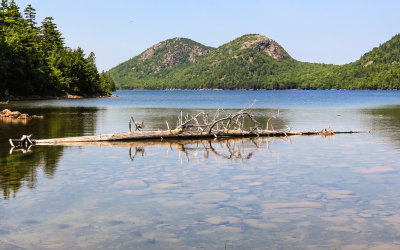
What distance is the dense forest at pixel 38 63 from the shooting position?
95.2 meters

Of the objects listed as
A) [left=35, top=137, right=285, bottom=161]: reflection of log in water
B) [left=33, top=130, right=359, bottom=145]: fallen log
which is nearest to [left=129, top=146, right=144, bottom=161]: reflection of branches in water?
[left=35, top=137, right=285, bottom=161]: reflection of log in water

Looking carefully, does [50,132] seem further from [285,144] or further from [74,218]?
[74,218]

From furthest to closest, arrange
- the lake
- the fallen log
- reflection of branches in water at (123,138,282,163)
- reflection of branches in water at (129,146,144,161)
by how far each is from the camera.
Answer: the fallen log
reflection of branches in water at (123,138,282,163)
reflection of branches in water at (129,146,144,161)
the lake

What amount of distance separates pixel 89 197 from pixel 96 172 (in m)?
4.63

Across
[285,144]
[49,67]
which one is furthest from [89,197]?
[49,67]

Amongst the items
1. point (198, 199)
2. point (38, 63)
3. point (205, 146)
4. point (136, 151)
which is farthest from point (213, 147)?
point (38, 63)

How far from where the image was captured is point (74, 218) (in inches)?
495

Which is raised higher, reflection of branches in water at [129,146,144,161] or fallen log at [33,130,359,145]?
fallen log at [33,130,359,145]

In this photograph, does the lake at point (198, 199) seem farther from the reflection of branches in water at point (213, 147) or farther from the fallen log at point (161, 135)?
the fallen log at point (161, 135)

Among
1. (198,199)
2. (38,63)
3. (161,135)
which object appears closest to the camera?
(198,199)

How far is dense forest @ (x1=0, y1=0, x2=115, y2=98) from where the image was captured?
9519cm

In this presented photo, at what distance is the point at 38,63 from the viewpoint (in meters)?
110

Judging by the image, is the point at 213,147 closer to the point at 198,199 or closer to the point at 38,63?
the point at 198,199

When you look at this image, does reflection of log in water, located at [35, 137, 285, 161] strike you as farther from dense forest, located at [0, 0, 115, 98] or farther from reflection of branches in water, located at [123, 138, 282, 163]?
dense forest, located at [0, 0, 115, 98]
